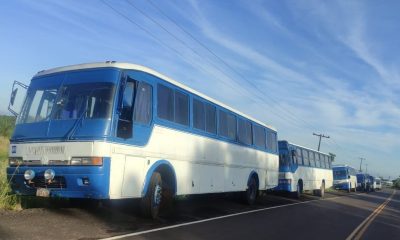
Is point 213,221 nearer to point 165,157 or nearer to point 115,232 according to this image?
point 165,157

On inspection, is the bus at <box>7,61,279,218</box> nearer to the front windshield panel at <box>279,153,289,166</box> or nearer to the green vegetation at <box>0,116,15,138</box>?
the green vegetation at <box>0,116,15,138</box>

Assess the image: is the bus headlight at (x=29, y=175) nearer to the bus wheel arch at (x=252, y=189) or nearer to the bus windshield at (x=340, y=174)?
the bus wheel arch at (x=252, y=189)

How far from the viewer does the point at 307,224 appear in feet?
45.4

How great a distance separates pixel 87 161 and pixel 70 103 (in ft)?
4.64

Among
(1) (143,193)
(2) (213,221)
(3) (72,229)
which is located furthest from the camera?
(2) (213,221)

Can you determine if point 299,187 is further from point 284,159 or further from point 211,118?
point 211,118

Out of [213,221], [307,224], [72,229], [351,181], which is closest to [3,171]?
[72,229]

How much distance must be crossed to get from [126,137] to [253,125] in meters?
10.9

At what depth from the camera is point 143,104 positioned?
425 inches

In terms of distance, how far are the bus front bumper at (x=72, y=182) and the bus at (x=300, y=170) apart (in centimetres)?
1822

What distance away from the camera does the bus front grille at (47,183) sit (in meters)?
9.61

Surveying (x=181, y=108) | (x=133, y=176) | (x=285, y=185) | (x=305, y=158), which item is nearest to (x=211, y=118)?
(x=181, y=108)

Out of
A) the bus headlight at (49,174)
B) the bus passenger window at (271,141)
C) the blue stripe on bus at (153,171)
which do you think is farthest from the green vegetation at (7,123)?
the bus passenger window at (271,141)

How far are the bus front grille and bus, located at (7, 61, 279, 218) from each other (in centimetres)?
2
